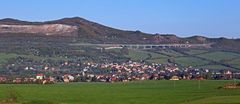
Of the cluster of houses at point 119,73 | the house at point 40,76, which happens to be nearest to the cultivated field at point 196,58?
the cluster of houses at point 119,73

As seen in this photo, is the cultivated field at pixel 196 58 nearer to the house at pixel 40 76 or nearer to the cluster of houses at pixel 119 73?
the cluster of houses at pixel 119 73

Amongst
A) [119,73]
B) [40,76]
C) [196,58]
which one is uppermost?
[196,58]

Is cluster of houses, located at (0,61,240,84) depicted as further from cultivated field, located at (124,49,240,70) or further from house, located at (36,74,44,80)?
cultivated field, located at (124,49,240,70)

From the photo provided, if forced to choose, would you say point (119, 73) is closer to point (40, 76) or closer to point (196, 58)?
point (40, 76)

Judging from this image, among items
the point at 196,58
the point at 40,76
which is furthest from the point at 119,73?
the point at 196,58

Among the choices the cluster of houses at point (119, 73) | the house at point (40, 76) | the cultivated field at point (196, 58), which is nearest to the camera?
the house at point (40, 76)

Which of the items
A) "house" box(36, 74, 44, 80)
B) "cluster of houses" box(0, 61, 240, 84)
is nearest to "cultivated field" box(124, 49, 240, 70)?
"cluster of houses" box(0, 61, 240, 84)

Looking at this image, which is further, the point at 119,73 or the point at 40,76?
the point at 119,73

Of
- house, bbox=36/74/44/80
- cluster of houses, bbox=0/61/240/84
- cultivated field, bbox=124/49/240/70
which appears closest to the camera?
house, bbox=36/74/44/80

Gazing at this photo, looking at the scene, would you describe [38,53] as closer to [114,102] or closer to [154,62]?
[154,62]
